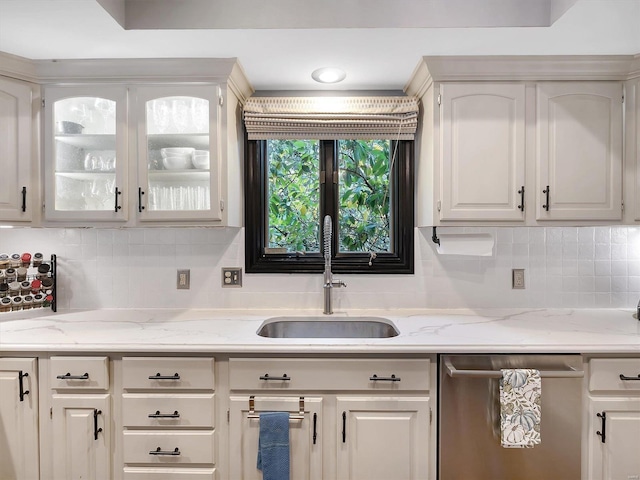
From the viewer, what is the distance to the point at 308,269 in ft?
6.84

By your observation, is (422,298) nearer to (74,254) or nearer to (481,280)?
(481,280)

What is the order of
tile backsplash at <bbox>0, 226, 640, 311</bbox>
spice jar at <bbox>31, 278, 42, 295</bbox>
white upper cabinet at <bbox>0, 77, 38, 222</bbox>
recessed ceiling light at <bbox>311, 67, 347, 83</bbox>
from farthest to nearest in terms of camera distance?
tile backsplash at <bbox>0, 226, 640, 311</bbox> < spice jar at <bbox>31, 278, 42, 295</bbox> < recessed ceiling light at <bbox>311, 67, 347, 83</bbox> < white upper cabinet at <bbox>0, 77, 38, 222</bbox>

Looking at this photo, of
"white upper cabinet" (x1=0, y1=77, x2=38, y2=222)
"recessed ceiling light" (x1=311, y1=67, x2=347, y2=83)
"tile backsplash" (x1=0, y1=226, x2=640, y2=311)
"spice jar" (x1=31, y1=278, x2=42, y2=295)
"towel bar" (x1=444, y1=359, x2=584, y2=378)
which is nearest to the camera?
"towel bar" (x1=444, y1=359, x2=584, y2=378)

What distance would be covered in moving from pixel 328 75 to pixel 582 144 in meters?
1.28

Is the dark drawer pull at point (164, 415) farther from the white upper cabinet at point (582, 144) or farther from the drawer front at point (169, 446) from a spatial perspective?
the white upper cabinet at point (582, 144)

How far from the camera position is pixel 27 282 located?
1.93 m

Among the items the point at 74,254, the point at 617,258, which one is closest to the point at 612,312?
the point at 617,258

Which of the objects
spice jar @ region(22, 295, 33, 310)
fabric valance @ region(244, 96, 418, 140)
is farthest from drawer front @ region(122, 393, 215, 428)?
fabric valance @ region(244, 96, 418, 140)

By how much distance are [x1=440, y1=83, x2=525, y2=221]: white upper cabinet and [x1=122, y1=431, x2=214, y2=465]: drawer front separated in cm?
148

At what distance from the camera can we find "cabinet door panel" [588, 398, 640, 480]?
146 cm

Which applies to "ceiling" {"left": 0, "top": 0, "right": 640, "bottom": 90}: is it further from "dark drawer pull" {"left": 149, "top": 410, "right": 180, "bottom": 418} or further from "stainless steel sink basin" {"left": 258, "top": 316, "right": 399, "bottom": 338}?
"dark drawer pull" {"left": 149, "top": 410, "right": 180, "bottom": 418}

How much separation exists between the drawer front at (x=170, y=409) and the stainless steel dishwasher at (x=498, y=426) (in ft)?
3.18

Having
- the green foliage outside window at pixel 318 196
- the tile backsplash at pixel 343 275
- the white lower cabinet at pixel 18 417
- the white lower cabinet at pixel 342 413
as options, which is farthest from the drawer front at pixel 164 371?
the green foliage outside window at pixel 318 196

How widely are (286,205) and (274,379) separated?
3.42 ft
